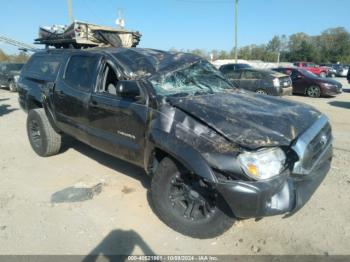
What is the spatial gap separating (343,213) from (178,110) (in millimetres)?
2264

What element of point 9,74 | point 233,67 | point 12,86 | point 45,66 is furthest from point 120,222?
point 9,74

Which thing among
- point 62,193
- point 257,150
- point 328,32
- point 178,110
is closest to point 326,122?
point 257,150

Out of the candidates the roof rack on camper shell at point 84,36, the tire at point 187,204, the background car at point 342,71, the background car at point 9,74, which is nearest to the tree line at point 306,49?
the background car at point 342,71

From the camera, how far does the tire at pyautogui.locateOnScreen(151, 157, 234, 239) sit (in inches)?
127

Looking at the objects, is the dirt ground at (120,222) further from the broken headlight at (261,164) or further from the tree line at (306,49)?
the tree line at (306,49)

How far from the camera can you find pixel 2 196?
4.45 metres

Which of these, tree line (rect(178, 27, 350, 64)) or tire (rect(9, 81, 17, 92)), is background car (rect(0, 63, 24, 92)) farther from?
tree line (rect(178, 27, 350, 64))

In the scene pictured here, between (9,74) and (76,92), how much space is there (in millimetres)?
16241

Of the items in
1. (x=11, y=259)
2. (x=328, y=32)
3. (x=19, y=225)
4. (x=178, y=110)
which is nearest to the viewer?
(x=11, y=259)

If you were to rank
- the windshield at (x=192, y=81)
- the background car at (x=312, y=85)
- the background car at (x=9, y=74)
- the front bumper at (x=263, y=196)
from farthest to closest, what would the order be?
the background car at (x=9, y=74), the background car at (x=312, y=85), the windshield at (x=192, y=81), the front bumper at (x=263, y=196)

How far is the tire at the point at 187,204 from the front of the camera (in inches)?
127

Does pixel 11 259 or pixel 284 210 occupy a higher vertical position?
pixel 284 210

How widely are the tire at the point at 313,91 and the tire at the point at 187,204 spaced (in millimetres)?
13774

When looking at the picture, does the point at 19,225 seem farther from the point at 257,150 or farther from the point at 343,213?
the point at 343,213
